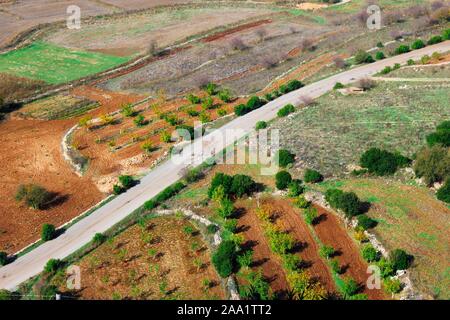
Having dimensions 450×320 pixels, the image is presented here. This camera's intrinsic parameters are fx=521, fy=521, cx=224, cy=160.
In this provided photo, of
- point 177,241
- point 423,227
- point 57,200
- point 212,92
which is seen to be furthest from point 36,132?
point 423,227

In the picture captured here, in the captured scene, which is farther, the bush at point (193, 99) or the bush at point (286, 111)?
the bush at point (193, 99)

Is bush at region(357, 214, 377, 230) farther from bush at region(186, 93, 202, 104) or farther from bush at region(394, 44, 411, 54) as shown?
bush at region(394, 44, 411, 54)

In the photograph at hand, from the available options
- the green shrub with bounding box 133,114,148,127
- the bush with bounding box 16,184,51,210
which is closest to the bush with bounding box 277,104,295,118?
the green shrub with bounding box 133,114,148,127

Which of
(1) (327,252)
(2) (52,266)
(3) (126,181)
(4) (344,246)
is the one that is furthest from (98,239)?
(4) (344,246)

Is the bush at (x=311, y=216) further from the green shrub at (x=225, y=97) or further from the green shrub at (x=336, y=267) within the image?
the green shrub at (x=225, y=97)

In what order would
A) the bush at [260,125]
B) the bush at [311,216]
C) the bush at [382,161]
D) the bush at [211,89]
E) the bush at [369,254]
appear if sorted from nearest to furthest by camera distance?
the bush at [369,254] < the bush at [311,216] < the bush at [382,161] < the bush at [260,125] < the bush at [211,89]

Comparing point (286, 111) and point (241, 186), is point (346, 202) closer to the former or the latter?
point (241, 186)

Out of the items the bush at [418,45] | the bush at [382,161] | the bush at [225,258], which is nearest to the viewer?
the bush at [225,258]

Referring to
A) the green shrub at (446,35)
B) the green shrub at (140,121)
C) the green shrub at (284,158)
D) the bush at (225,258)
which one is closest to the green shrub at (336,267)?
the bush at (225,258)
